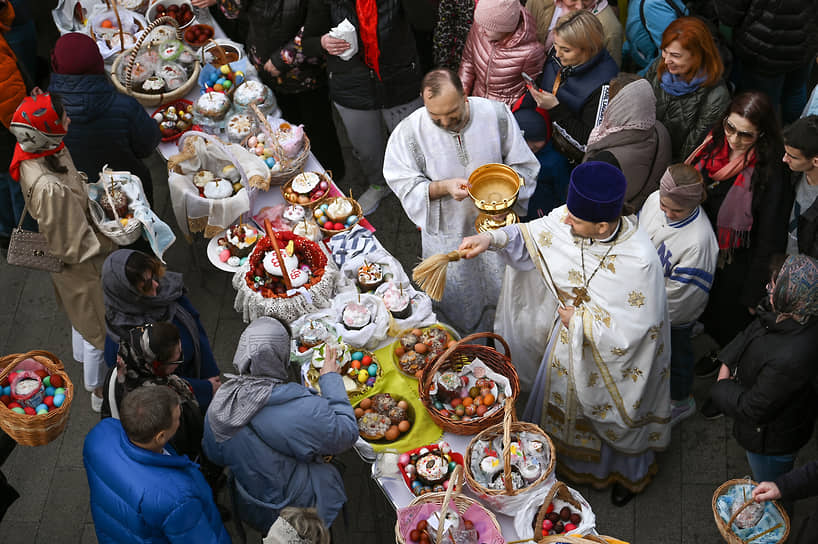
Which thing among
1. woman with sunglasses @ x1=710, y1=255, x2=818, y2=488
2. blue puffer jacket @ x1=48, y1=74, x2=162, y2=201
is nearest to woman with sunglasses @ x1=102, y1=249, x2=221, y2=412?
blue puffer jacket @ x1=48, y1=74, x2=162, y2=201

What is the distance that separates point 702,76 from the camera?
224 inches

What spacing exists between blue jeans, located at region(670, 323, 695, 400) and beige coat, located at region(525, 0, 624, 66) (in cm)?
205

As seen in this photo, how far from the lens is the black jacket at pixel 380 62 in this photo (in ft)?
21.2

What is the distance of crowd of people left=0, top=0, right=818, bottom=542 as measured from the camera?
14.3ft

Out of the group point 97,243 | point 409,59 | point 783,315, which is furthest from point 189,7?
point 783,315

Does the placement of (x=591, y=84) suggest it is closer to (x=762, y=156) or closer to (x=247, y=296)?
(x=762, y=156)

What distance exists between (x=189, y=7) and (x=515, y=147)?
358 centimetres

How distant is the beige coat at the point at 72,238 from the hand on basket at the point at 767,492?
165 inches

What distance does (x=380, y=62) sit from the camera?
6676 millimetres

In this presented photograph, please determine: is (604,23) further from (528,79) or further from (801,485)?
(801,485)

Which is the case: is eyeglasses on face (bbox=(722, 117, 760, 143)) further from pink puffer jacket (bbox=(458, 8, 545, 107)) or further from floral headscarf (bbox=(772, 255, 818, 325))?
pink puffer jacket (bbox=(458, 8, 545, 107))

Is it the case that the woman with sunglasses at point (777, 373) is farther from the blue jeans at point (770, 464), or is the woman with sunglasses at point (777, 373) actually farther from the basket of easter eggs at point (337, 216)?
the basket of easter eggs at point (337, 216)

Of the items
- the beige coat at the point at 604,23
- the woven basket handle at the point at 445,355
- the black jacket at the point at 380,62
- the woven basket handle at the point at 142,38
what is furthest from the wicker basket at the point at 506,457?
the woven basket handle at the point at 142,38

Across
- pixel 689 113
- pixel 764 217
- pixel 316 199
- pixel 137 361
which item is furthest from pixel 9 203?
pixel 764 217
